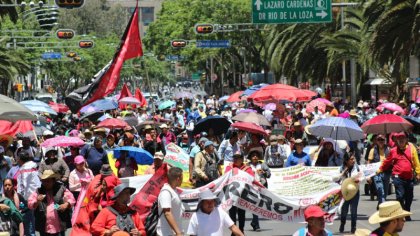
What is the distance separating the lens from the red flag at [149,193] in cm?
1495

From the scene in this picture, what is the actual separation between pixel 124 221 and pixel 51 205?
361 cm

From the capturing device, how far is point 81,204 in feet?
48.8

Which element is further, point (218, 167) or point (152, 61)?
point (152, 61)

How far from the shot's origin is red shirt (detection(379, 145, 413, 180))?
18750mm

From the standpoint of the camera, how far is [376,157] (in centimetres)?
2153

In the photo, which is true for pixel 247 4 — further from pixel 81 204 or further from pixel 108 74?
pixel 81 204

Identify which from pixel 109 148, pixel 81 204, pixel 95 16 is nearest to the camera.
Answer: pixel 81 204

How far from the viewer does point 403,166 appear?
738 inches

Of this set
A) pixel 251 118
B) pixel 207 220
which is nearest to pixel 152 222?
pixel 207 220

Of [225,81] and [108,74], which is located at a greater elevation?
[108,74]

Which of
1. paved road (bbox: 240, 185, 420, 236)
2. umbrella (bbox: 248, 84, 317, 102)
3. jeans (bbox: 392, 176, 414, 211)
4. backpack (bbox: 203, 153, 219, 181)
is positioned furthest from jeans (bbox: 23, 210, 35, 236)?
umbrella (bbox: 248, 84, 317, 102)

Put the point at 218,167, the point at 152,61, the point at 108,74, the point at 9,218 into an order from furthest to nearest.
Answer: the point at 152,61 < the point at 108,74 < the point at 218,167 < the point at 9,218

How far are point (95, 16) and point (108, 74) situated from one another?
114m

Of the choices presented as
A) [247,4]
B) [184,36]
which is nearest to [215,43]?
[247,4]
